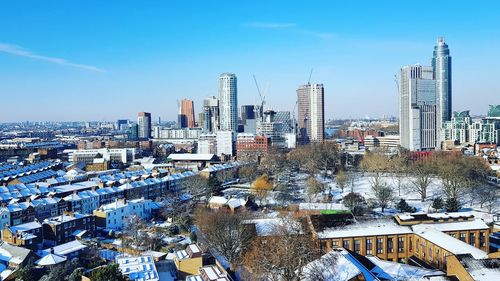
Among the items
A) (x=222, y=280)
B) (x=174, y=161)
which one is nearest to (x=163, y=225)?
(x=222, y=280)

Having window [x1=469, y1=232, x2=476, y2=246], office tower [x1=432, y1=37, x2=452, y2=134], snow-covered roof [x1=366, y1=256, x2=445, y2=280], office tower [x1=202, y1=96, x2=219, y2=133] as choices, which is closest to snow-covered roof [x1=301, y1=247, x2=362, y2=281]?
snow-covered roof [x1=366, y1=256, x2=445, y2=280]

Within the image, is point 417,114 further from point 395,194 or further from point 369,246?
point 369,246

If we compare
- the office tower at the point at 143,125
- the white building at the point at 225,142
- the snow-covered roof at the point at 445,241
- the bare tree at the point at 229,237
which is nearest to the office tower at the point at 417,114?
the white building at the point at 225,142

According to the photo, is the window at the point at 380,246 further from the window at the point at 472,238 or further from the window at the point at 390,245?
the window at the point at 472,238

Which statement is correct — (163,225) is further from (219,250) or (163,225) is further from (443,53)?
(443,53)

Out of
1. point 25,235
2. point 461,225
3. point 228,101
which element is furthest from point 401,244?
point 228,101

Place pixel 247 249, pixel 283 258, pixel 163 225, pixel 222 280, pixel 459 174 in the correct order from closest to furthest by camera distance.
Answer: pixel 283 258 < pixel 222 280 < pixel 247 249 < pixel 163 225 < pixel 459 174
